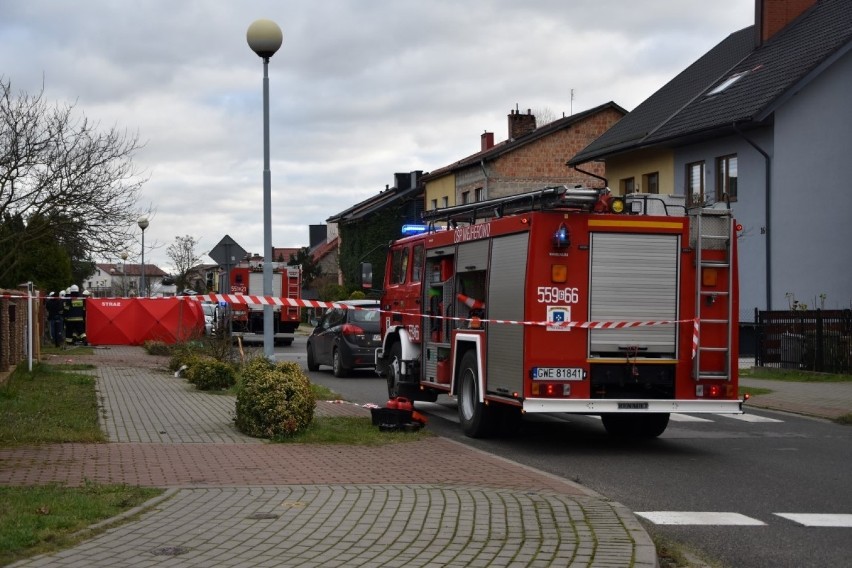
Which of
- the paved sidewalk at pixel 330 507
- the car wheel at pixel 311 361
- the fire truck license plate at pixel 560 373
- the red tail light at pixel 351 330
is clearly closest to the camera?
the paved sidewalk at pixel 330 507

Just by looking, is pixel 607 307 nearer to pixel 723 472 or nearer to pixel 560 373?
pixel 560 373

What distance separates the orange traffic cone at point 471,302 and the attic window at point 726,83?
22.2 m

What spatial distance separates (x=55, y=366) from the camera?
77.5 ft

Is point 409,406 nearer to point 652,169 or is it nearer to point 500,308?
point 500,308

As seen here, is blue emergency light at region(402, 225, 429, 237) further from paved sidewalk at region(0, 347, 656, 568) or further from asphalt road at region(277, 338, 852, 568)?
paved sidewalk at region(0, 347, 656, 568)

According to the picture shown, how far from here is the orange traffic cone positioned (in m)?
13.2

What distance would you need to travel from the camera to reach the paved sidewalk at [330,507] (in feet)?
21.0

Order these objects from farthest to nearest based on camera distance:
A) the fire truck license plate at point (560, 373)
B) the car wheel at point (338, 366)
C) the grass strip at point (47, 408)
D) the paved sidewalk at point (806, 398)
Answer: the car wheel at point (338, 366)
the paved sidewalk at point (806, 398)
the fire truck license plate at point (560, 373)
the grass strip at point (47, 408)

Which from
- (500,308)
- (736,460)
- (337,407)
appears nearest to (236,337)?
(337,407)

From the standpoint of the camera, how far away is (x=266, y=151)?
17.5m

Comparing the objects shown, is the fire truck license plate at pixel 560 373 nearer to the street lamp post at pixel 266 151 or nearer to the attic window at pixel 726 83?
the street lamp post at pixel 266 151

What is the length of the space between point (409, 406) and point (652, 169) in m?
25.0

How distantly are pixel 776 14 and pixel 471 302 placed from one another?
2525 cm

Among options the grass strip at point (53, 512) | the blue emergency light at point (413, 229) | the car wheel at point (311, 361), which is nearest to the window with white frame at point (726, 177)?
the car wheel at point (311, 361)
